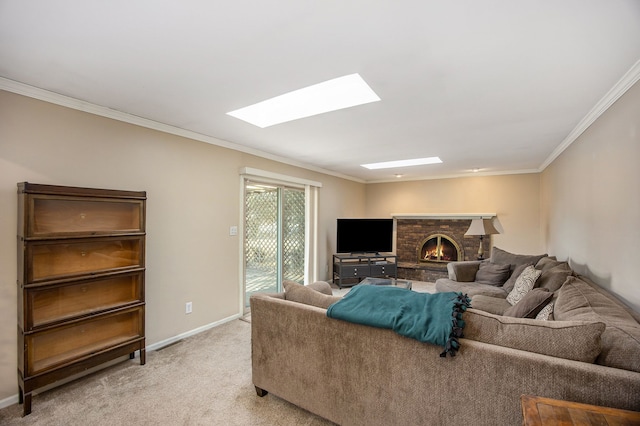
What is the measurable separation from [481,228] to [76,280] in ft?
18.4

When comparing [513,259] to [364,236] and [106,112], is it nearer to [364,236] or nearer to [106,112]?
[364,236]

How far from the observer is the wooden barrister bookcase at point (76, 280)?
2.03 metres

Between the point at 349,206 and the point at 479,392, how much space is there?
207 inches

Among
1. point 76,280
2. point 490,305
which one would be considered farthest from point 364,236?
point 76,280

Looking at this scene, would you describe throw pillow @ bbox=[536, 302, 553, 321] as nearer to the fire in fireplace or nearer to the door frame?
the door frame

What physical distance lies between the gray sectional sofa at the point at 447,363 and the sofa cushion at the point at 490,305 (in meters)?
0.82

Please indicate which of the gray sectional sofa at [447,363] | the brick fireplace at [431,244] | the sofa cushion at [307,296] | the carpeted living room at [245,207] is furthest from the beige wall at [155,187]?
the brick fireplace at [431,244]

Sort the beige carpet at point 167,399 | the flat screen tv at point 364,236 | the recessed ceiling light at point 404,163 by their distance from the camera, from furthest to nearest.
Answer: the flat screen tv at point 364,236, the recessed ceiling light at point 404,163, the beige carpet at point 167,399

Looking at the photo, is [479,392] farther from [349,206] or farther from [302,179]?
[349,206]

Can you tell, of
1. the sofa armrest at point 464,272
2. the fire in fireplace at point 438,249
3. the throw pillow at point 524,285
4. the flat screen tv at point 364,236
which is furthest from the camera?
the fire in fireplace at point 438,249

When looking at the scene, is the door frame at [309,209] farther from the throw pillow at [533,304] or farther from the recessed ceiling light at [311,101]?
the throw pillow at [533,304]

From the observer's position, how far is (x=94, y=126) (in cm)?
252

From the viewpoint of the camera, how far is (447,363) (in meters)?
1.44

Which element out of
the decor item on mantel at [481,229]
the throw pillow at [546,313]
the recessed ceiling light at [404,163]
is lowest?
the throw pillow at [546,313]
